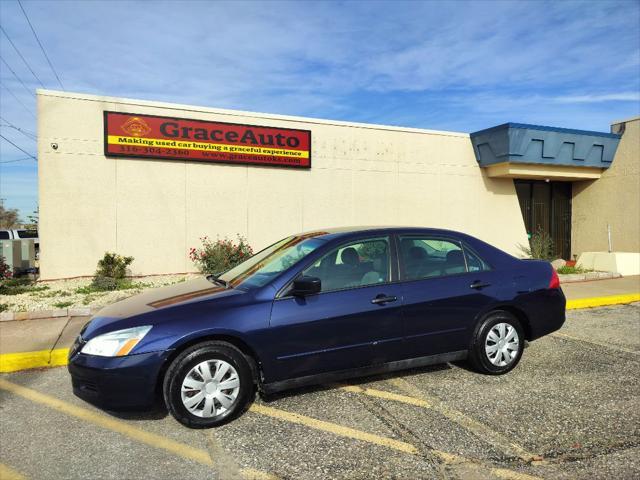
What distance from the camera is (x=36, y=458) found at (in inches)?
120

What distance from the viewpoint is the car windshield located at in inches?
156

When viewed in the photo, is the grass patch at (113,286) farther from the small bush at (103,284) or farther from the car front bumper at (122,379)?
the car front bumper at (122,379)

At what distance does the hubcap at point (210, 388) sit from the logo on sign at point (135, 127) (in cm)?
825

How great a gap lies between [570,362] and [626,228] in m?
11.2

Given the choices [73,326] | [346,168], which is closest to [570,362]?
[73,326]

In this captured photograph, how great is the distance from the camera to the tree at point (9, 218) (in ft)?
211

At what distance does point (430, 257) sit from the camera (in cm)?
443

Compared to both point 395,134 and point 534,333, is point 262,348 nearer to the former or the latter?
point 534,333

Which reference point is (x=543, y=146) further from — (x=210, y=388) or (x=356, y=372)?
(x=210, y=388)

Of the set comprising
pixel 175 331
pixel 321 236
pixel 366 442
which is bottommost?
pixel 366 442

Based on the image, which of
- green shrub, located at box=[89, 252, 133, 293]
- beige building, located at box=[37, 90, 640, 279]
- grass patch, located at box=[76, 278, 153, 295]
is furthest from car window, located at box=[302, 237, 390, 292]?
beige building, located at box=[37, 90, 640, 279]

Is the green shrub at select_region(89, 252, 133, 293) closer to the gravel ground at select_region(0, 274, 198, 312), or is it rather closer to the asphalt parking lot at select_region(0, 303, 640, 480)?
the gravel ground at select_region(0, 274, 198, 312)

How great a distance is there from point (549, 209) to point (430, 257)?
13.4 metres

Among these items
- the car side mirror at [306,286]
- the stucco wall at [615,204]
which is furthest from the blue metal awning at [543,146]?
the car side mirror at [306,286]
